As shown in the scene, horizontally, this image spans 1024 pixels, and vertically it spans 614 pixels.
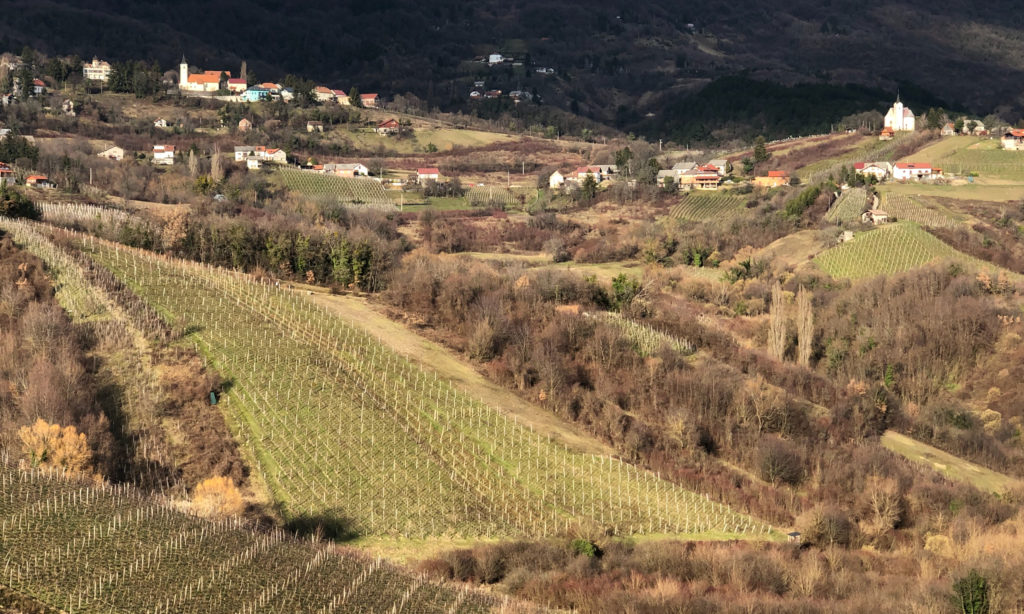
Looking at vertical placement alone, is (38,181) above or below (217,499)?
above

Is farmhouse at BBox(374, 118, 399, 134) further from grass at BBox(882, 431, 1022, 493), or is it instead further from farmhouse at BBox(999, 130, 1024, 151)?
grass at BBox(882, 431, 1022, 493)

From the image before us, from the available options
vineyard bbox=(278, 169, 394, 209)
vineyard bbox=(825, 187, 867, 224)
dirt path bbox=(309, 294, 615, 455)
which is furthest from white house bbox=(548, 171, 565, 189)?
dirt path bbox=(309, 294, 615, 455)

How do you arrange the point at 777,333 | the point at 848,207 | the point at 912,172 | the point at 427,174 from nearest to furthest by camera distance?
the point at 777,333 < the point at 848,207 < the point at 912,172 < the point at 427,174

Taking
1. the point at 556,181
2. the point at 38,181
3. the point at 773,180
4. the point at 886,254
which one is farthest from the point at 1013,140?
the point at 38,181

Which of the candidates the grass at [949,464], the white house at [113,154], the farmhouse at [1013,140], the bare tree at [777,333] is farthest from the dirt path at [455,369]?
the farmhouse at [1013,140]

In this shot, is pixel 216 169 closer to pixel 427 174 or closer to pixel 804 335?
pixel 427 174

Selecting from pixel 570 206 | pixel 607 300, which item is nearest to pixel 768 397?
pixel 607 300

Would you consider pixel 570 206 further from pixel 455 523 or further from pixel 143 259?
pixel 455 523
